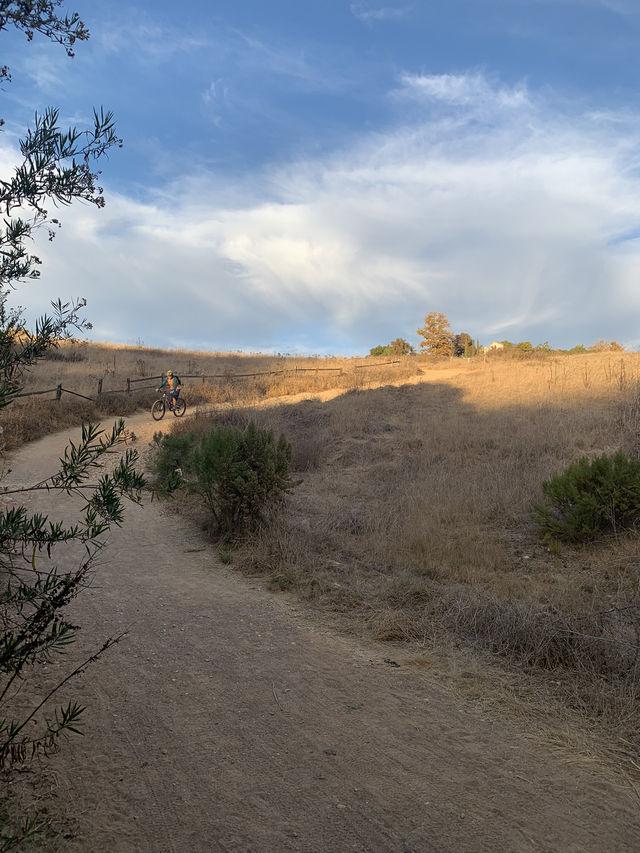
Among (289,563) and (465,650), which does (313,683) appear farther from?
(289,563)

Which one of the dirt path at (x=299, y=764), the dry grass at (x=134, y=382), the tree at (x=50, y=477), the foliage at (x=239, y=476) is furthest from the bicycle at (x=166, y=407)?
the tree at (x=50, y=477)

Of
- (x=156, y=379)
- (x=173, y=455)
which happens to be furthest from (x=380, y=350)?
(x=173, y=455)

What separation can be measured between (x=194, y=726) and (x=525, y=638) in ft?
8.82

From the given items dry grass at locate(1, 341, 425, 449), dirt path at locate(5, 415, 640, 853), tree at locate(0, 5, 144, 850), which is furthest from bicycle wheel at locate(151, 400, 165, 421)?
tree at locate(0, 5, 144, 850)

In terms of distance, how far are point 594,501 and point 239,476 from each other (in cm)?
484

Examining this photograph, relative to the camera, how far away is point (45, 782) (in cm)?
302

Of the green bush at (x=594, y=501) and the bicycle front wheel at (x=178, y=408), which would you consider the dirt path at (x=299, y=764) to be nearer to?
the green bush at (x=594, y=501)

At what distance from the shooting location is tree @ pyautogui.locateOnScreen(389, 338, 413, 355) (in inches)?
1587

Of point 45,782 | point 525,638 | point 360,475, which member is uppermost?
point 360,475

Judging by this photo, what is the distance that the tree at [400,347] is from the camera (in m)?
40.3

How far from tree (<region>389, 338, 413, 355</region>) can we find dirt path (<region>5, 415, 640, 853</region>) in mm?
36174

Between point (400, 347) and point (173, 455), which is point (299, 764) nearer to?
point (173, 455)

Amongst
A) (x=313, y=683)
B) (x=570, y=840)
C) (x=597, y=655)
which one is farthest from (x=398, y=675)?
(x=570, y=840)

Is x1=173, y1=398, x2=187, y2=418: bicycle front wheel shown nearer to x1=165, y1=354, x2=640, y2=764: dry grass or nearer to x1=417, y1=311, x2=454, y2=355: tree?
x1=165, y1=354, x2=640, y2=764: dry grass
